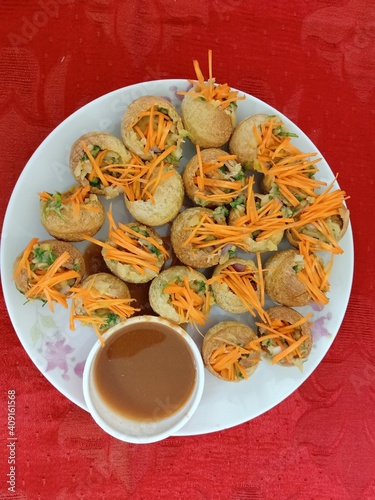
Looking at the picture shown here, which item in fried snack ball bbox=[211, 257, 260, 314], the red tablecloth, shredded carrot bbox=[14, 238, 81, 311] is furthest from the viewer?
the red tablecloth

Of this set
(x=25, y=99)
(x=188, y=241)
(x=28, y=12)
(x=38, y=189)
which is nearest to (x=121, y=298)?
(x=188, y=241)

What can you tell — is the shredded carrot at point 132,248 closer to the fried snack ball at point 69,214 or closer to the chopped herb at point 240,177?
the fried snack ball at point 69,214

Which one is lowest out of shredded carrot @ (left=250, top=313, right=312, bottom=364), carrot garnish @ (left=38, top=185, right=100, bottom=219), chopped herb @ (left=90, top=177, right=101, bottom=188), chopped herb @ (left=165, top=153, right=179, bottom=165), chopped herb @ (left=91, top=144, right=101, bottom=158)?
shredded carrot @ (left=250, top=313, right=312, bottom=364)

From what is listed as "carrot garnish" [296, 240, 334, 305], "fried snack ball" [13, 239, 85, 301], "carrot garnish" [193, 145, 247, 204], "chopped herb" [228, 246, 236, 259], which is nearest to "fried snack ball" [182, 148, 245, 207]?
"carrot garnish" [193, 145, 247, 204]

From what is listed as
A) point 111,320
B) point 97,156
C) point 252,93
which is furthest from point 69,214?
point 252,93

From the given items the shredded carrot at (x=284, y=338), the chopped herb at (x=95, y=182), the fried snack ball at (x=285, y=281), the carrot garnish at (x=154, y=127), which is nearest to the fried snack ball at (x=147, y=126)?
the carrot garnish at (x=154, y=127)

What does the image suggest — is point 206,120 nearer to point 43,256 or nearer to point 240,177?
point 240,177

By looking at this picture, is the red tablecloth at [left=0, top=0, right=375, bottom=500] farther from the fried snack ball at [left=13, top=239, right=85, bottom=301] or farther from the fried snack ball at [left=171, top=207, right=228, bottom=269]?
the fried snack ball at [left=171, top=207, right=228, bottom=269]
